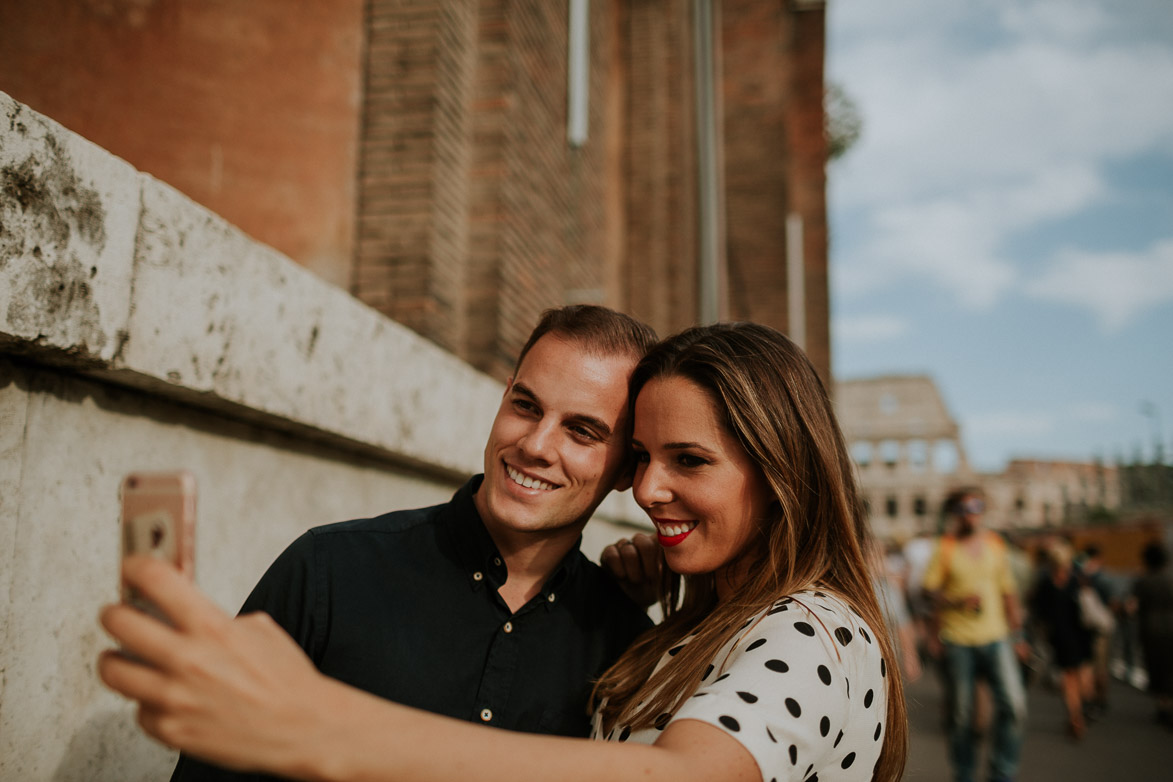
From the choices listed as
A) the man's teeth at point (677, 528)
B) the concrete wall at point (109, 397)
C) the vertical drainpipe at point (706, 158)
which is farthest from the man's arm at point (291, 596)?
the vertical drainpipe at point (706, 158)

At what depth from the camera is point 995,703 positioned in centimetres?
577

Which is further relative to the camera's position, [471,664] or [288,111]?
[288,111]

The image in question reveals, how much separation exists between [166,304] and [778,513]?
4.57 ft

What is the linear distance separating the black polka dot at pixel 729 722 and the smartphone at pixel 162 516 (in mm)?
761

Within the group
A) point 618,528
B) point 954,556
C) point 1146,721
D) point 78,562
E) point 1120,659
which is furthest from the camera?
point 1120,659

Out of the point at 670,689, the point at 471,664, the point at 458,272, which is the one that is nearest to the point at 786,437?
the point at 670,689

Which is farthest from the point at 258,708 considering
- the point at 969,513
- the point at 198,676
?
the point at 969,513

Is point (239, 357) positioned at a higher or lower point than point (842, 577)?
higher

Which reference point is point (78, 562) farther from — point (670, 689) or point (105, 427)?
point (670, 689)

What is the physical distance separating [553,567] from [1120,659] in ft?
56.1

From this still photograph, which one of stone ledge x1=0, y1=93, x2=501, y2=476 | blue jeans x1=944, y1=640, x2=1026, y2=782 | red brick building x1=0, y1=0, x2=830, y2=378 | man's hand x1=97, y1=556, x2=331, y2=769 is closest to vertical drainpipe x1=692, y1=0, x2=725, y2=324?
red brick building x1=0, y1=0, x2=830, y2=378

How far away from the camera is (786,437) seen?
1807mm

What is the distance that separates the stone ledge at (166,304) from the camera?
1.52 meters

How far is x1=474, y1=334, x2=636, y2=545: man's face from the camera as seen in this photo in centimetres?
199
